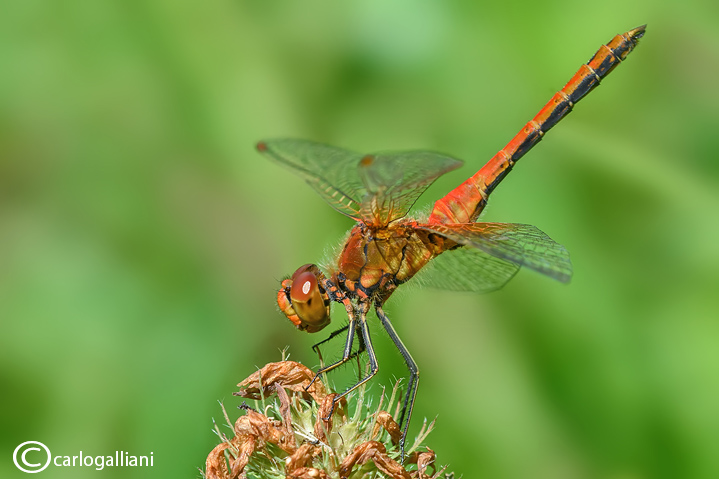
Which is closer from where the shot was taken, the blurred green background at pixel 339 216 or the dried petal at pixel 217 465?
the dried petal at pixel 217 465

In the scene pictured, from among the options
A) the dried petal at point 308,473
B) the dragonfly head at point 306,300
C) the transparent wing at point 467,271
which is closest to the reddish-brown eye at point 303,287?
the dragonfly head at point 306,300

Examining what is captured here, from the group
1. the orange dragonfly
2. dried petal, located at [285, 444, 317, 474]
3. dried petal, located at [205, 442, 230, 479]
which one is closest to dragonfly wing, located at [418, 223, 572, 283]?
the orange dragonfly

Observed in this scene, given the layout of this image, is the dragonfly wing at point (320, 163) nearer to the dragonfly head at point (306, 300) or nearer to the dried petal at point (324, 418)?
the dragonfly head at point (306, 300)

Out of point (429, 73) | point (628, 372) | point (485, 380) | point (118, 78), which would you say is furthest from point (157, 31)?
point (628, 372)

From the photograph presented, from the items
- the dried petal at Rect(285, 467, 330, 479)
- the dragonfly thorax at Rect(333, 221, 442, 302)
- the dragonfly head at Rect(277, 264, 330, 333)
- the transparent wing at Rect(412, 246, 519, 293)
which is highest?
the transparent wing at Rect(412, 246, 519, 293)

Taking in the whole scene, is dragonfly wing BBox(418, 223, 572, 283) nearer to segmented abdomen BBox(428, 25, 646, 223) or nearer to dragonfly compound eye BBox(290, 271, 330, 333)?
segmented abdomen BBox(428, 25, 646, 223)

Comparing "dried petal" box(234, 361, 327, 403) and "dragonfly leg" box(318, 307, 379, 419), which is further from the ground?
"dragonfly leg" box(318, 307, 379, 419)

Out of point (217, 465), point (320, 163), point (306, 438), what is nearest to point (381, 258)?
point (320, 163)
